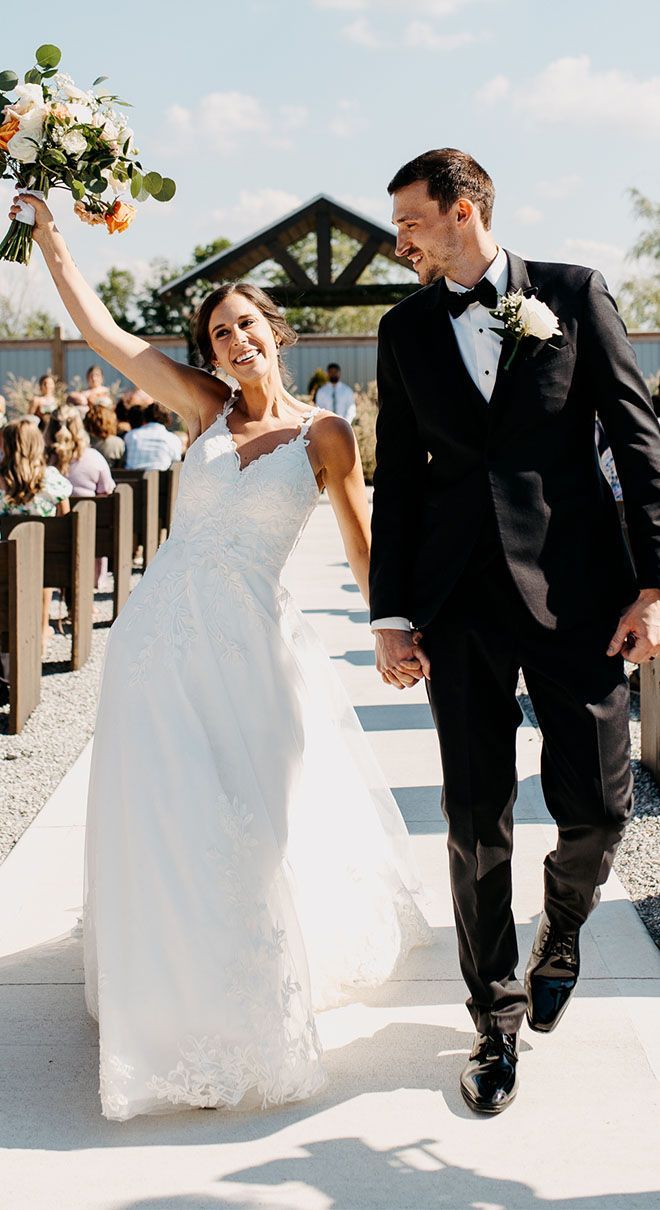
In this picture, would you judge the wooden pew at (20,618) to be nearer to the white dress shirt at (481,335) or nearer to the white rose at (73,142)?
the white rose at (73,142)

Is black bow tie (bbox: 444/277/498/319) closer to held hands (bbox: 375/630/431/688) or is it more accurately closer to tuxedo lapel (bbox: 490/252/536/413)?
tuxedo lapel (bbox: 490/252/536/413)

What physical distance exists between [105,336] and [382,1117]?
2.30 m

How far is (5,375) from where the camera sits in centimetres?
2845

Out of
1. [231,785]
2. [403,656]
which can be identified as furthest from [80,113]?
[231,785]

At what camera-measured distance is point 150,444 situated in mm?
14133

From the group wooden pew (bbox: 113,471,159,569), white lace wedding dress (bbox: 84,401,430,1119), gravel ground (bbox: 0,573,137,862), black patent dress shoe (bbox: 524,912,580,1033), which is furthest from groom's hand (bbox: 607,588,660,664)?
wooden pew (bbox: 113,471,159,569)

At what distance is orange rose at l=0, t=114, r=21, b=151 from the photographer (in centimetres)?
373

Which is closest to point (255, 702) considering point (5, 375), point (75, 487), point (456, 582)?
point (456, 582)

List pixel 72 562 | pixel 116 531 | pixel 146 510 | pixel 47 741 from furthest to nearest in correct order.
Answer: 1. pixel 146 510
2. pixel 116 531
3. pixel 72 562
4. pixel 47 741

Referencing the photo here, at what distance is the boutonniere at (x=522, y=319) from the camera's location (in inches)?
116

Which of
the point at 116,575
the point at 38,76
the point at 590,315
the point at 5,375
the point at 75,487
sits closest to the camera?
the point at 590,315

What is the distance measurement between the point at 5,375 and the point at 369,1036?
2663 centimetres

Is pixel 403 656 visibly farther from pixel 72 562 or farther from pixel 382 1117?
pixel 72 562

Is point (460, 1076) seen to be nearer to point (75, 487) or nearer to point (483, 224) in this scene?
point (483, 224)
